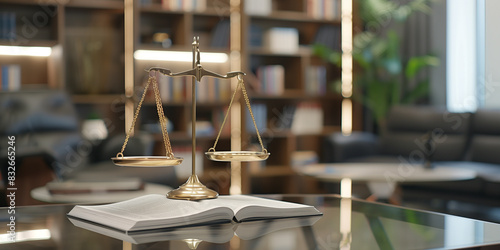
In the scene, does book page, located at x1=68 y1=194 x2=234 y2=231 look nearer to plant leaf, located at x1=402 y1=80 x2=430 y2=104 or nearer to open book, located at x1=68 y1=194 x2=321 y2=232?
open book, located at x1=68 y1=194 x2=321 y2=232

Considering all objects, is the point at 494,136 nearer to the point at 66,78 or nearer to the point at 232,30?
the point at 232,30

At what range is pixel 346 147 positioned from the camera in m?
3.91

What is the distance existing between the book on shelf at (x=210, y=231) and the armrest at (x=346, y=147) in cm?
270

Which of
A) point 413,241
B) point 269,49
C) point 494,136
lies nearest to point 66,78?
point 269,49

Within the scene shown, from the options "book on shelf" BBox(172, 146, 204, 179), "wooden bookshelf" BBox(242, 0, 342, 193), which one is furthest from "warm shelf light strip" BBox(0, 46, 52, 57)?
"wooden bookshelf" BBox(242, 0, 342, 193)

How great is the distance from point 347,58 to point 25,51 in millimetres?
2400

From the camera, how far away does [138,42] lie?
12.8 feet

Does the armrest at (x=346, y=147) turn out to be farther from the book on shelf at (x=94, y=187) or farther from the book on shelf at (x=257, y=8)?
the book on shelf at (x=94, y=187)

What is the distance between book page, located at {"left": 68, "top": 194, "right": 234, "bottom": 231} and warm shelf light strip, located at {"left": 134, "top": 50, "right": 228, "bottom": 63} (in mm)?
2884

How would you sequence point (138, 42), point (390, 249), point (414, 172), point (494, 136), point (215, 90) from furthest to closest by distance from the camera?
point (215, 90), point (138, 42), point (494, 136), point (414, 172), point (390, 249)

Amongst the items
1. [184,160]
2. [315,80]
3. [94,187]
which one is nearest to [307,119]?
[315,80]

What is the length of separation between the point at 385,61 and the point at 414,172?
5.31 feet

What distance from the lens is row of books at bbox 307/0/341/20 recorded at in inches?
179

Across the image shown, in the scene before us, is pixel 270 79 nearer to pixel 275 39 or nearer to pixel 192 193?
pixel 275 39
